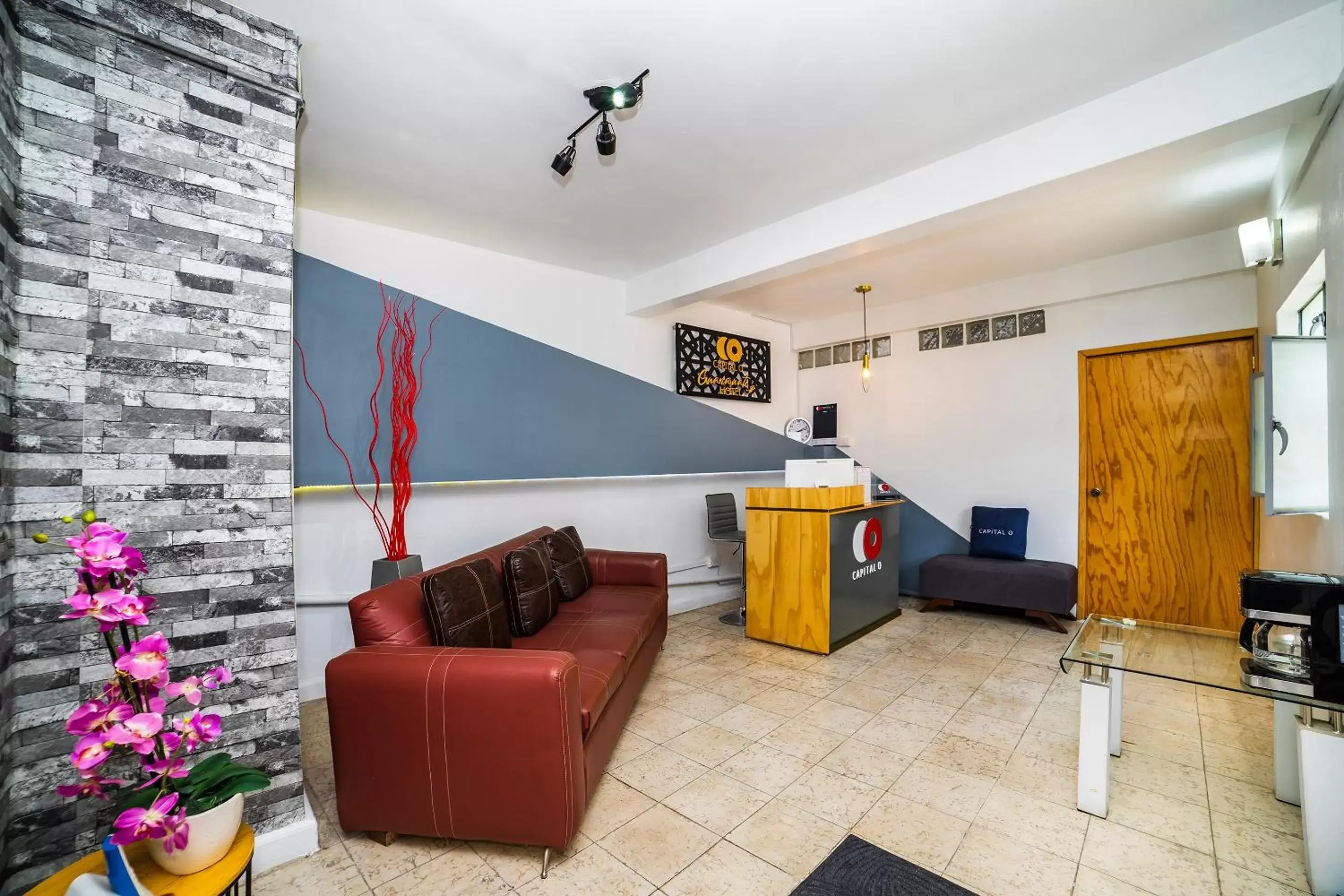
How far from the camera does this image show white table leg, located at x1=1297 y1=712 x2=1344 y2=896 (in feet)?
5.54

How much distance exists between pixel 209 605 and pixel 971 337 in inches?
233

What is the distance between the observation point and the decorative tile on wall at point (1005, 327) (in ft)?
16.5

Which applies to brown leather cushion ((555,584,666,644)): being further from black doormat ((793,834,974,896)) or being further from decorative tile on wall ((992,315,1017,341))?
decorative tile on wall ((992,315,1017,341))

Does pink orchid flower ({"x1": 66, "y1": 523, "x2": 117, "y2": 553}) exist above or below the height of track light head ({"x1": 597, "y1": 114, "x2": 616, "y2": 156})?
below

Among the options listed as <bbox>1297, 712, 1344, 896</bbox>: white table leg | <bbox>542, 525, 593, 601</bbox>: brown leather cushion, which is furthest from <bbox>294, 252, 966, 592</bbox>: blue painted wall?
<bbox>1297, 712, 1344, 896</bbox>: white table leg

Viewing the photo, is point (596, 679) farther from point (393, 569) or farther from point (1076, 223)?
point (1076, 223)

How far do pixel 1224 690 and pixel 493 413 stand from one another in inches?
168

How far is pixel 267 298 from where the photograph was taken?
1.92 meters

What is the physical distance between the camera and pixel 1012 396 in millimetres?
5027

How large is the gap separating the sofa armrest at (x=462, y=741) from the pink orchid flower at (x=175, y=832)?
26.3 inches

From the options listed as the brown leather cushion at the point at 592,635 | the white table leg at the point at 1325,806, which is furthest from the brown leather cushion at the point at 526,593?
the white table leg at the point at 1325,806

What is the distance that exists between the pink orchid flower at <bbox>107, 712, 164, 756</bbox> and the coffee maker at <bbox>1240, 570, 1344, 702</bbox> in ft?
10.0

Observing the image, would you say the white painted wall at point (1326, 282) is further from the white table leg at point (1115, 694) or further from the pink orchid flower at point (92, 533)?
the pink orchid flower at point (92, 533)

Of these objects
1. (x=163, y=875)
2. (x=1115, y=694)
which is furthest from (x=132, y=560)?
(x=1115, y=694)
